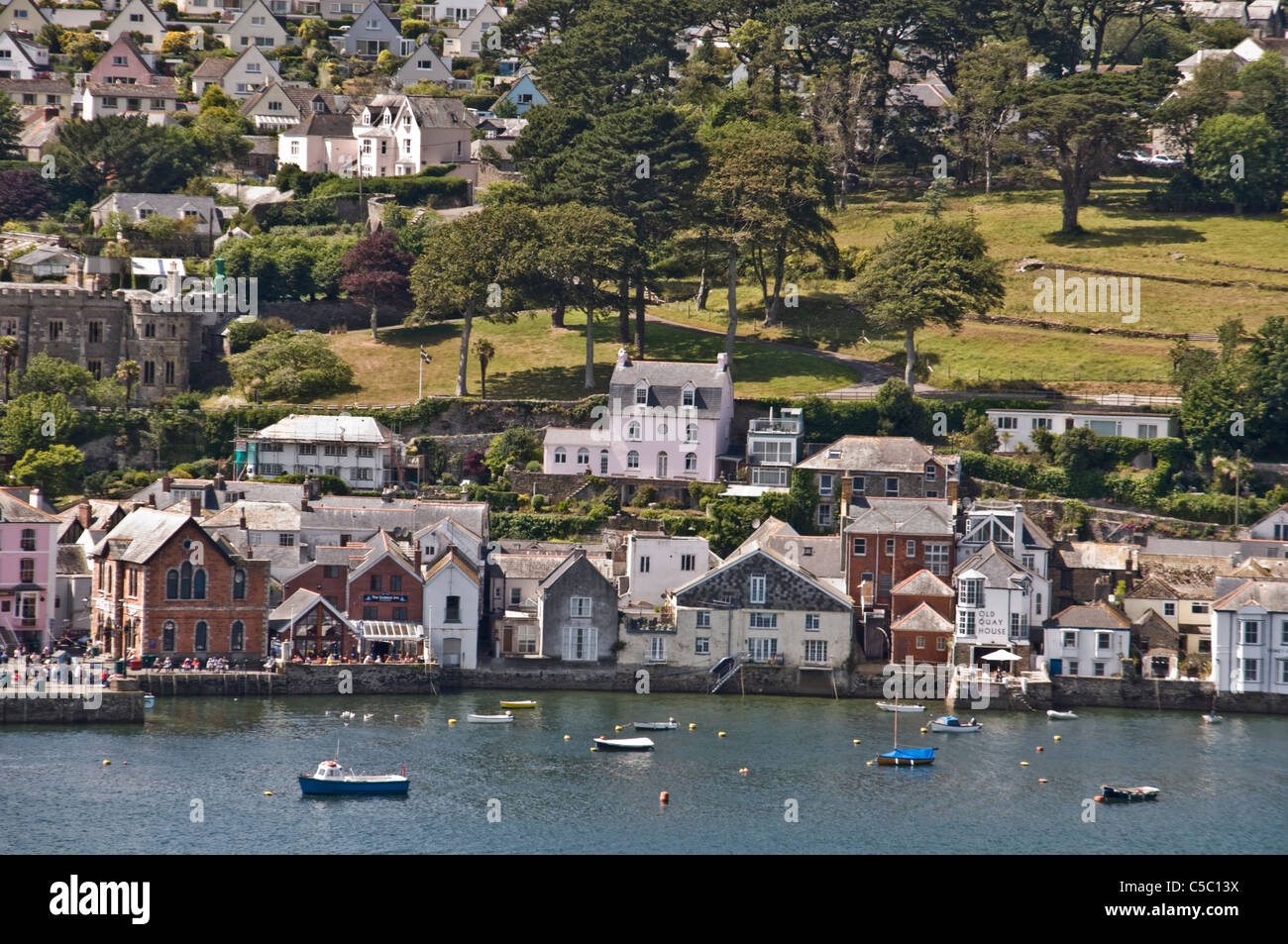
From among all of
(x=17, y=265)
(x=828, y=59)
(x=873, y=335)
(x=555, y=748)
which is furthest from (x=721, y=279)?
(x=555, y=748)

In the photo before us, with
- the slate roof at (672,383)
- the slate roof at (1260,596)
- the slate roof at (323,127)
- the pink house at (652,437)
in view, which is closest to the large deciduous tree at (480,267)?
the slate roof at (672,383)

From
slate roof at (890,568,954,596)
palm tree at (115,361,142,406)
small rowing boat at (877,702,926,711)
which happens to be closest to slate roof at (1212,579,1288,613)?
slate roof at (890,568,954,596)

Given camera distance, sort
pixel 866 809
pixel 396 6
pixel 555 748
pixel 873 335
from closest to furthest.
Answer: pixel 866 809
pixel 555 748
pixel 873 335
pixel 396 6

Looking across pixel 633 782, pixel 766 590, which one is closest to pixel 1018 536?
pixel 766 590

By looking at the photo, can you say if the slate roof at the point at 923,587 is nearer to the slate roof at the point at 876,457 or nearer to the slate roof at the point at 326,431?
the slate roof at the point at 876,457

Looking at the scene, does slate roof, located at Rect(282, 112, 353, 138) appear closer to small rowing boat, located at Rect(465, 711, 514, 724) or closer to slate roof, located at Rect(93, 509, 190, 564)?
slate roof, located at Rect(93, 509, 190, 564)

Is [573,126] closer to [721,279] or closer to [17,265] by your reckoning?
[721,279]
